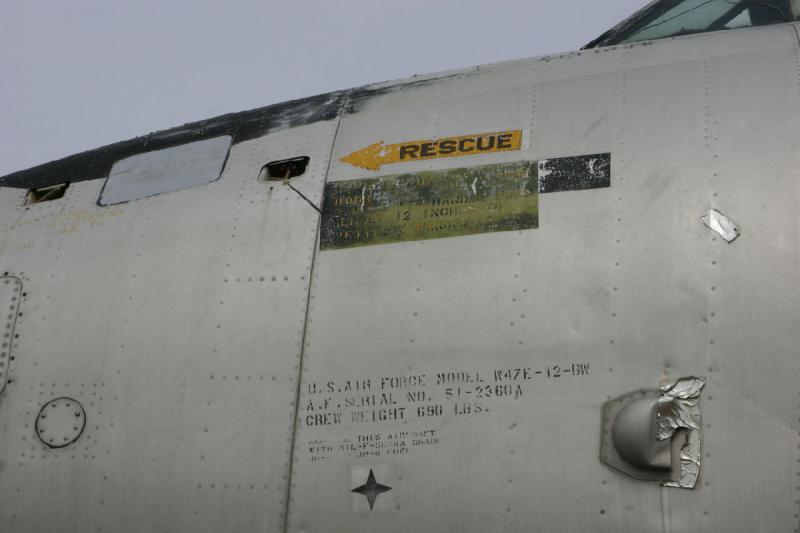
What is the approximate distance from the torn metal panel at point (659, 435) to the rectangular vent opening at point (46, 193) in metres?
4.79

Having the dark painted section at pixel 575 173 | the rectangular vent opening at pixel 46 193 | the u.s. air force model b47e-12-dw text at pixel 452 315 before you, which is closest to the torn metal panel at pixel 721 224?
the u.s. air force model b47e-12-dw text at pixel 452 315

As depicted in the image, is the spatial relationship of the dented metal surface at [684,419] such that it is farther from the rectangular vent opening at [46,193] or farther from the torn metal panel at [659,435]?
the rectangular vent opening at [46,193]

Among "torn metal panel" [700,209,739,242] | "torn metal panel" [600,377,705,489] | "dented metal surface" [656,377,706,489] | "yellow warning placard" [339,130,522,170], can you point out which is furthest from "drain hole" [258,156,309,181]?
"dented metal surface" [656,377,706,489]

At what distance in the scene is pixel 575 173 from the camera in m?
6.83

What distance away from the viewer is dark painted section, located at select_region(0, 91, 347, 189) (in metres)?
8.20

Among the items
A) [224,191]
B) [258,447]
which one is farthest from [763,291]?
[224,191]

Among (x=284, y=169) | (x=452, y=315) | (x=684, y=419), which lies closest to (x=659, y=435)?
(x=684, y=419)

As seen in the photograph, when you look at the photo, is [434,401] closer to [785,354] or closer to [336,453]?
[336,453]

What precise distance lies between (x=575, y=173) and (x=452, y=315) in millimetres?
1237

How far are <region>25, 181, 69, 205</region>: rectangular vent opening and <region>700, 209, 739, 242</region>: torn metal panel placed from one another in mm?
4943

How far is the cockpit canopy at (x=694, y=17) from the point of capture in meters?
7.98

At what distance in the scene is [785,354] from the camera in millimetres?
5895

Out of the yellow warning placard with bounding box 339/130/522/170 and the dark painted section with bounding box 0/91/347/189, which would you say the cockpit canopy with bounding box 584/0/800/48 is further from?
the dark painted section with bounding box 0/91/347/189

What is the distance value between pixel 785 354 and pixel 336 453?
2714 millimetres
